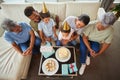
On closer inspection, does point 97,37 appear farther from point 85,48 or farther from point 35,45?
point 35,45

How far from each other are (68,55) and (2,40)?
3.56ft

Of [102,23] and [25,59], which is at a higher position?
[102,23]

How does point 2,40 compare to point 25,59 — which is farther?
point 2,40

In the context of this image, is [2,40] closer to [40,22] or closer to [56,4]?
[40,22]

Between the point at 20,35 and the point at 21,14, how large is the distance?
548mm

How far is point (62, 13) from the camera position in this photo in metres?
2.20

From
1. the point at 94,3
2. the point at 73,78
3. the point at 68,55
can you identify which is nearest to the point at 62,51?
the point at 68,55

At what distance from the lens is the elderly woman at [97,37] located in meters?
1.45

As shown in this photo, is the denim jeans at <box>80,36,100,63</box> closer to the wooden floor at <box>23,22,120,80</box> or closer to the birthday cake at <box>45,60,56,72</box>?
the wooden floor at <box>23,22,120,80</box>

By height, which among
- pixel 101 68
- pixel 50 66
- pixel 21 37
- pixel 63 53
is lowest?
pixel 101 68

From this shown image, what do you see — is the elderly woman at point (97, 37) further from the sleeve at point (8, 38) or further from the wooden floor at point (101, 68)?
the sleeve at point (8, 38)

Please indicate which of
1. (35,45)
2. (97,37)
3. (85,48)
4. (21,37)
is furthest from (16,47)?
(97,37)

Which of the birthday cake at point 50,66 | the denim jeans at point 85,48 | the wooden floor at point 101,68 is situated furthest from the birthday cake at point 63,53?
the wooden floor at point 101,68

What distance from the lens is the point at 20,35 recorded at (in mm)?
1786
